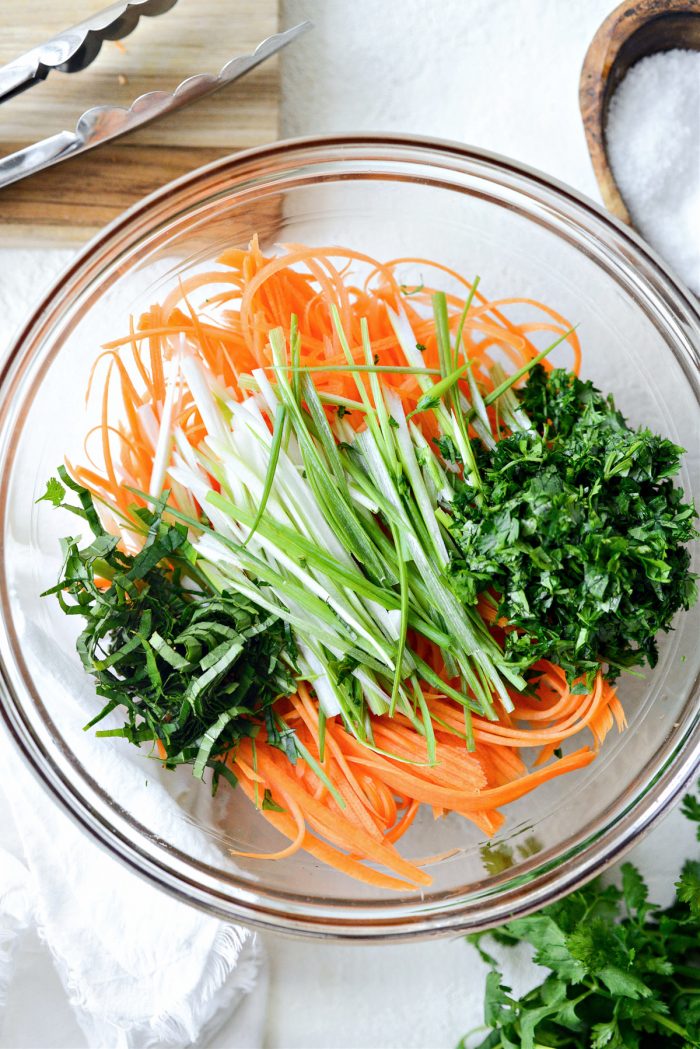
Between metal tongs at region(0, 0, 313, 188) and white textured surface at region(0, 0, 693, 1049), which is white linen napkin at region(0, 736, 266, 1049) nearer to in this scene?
white textured surface at region(0, 0, 693, 1049)

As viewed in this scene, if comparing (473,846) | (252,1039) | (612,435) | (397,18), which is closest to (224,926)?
(252,1039)

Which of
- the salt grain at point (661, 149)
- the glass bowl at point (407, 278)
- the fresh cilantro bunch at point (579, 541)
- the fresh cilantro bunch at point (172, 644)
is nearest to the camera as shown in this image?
the fresh cilantro bunch at point (579, 541)

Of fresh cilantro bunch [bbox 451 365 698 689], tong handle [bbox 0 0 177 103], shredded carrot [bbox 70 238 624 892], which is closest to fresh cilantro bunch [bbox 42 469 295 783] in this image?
shredded carrot [bbox 70 238 624 892]

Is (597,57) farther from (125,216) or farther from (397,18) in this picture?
(125,216)

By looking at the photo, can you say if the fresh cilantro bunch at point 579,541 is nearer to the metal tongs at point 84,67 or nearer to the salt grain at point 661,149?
the salt grain at point 661,149

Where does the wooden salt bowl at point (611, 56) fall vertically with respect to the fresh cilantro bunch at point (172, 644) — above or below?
above

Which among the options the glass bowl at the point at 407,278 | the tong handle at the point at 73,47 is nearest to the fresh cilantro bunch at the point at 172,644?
the glass bowl at the point at 407,278

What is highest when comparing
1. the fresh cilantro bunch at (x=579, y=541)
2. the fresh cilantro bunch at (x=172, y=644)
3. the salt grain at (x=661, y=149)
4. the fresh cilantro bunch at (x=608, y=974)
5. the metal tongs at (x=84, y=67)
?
the metal tongs at (x=84, y=67)
